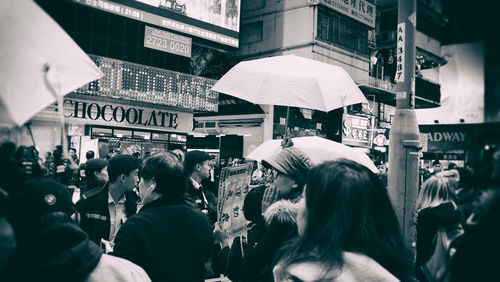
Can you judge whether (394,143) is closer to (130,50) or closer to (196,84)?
(196,84)

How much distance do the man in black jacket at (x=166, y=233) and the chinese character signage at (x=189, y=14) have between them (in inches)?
445

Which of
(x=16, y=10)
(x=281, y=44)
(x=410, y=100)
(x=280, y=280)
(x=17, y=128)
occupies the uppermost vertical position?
(x=281, y=44)

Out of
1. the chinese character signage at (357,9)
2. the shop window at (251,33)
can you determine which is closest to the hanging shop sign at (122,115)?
the shop window at (251,33)

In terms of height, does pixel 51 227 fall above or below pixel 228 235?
above

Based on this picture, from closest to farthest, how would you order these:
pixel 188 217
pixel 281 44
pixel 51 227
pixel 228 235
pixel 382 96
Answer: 1. pixel 51 227
2. pixel 188 217
3. pixel 228 235
4. pixel 281 44
5. pixel 382 96

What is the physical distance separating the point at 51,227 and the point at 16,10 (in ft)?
2.59

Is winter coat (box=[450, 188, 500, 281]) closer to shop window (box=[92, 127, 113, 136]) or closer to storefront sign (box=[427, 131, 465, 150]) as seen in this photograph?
storefront sign (box=[427, 131, 465, 150])

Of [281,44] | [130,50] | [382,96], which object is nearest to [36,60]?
[130,50]

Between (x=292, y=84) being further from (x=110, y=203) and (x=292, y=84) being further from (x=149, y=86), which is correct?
(x=149, y=86)

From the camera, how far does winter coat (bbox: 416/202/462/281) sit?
4516 mm

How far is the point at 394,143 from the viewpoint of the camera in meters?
6.10

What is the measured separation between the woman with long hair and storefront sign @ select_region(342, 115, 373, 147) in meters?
17.8

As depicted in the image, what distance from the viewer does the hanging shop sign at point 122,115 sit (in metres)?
15.6

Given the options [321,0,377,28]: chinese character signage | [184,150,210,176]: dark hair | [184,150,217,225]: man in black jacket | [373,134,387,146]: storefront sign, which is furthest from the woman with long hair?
[373,134,387,146]: storefront sign
